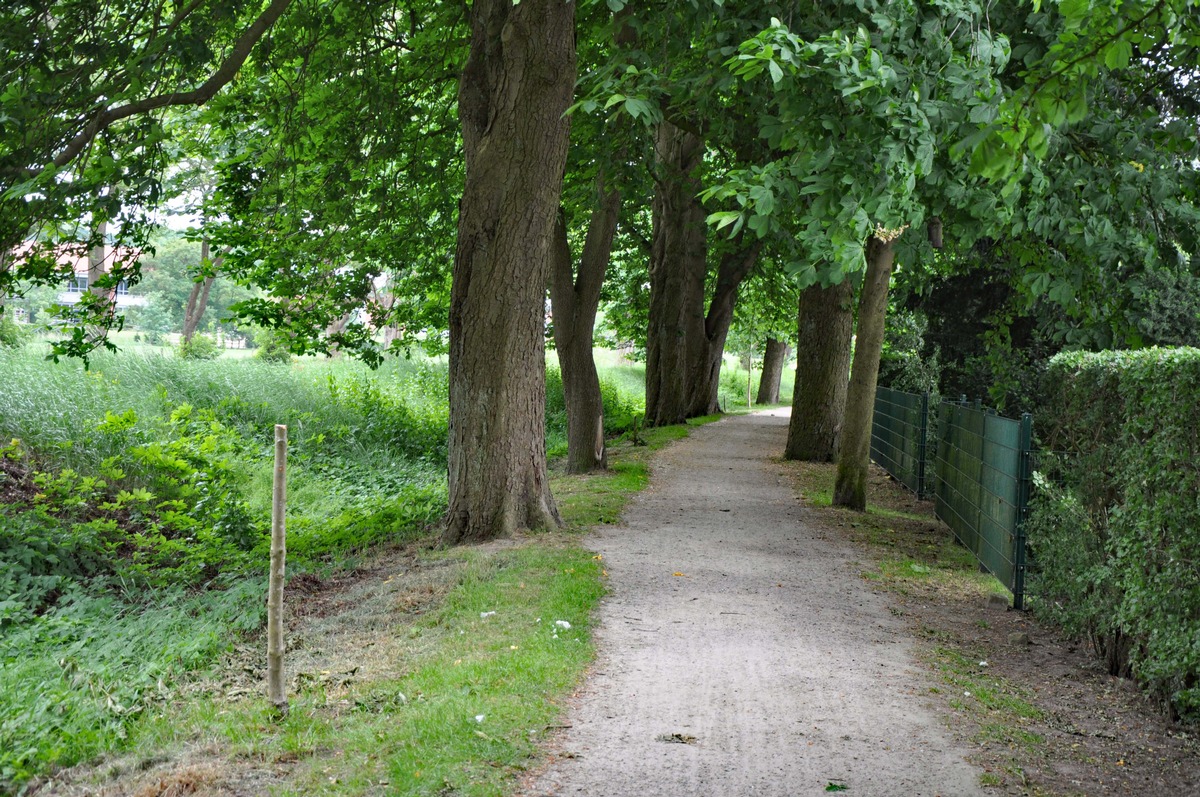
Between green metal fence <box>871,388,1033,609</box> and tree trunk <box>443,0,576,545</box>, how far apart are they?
14.7ft

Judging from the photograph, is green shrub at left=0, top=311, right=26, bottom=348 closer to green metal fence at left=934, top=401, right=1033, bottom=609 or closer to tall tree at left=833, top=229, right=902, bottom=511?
tall tree at left=833, top=229, right=902, bottom=511

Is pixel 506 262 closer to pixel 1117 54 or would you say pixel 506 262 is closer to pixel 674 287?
pixel 1117 54

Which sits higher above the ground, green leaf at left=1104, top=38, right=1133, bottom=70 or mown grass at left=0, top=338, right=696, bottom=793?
green leaf at left=1104, top=38, right=1133, bottom=70

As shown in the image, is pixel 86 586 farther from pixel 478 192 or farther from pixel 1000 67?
pixel 1000 67

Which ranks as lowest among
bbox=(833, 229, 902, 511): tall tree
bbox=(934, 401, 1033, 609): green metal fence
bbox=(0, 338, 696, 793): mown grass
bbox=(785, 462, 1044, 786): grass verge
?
bbox=(0, 338, 696, 793): mown grass

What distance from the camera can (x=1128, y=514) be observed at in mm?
6445

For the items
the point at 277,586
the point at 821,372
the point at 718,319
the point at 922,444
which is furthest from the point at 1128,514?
the point at 718,319

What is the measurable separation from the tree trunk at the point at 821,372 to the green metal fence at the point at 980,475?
2.22 m

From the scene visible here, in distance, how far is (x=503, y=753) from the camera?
5062 mm

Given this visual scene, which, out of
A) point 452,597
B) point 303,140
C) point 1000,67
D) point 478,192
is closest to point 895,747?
point 452,597

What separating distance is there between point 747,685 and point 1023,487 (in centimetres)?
364

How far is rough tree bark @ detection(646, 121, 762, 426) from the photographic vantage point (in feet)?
76.2

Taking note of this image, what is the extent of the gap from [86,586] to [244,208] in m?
5.79

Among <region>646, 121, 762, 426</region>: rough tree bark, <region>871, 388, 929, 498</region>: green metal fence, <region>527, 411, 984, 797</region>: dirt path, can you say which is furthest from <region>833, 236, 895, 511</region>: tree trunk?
<region>646, 121, 762, 426</region>: rough tree bark
